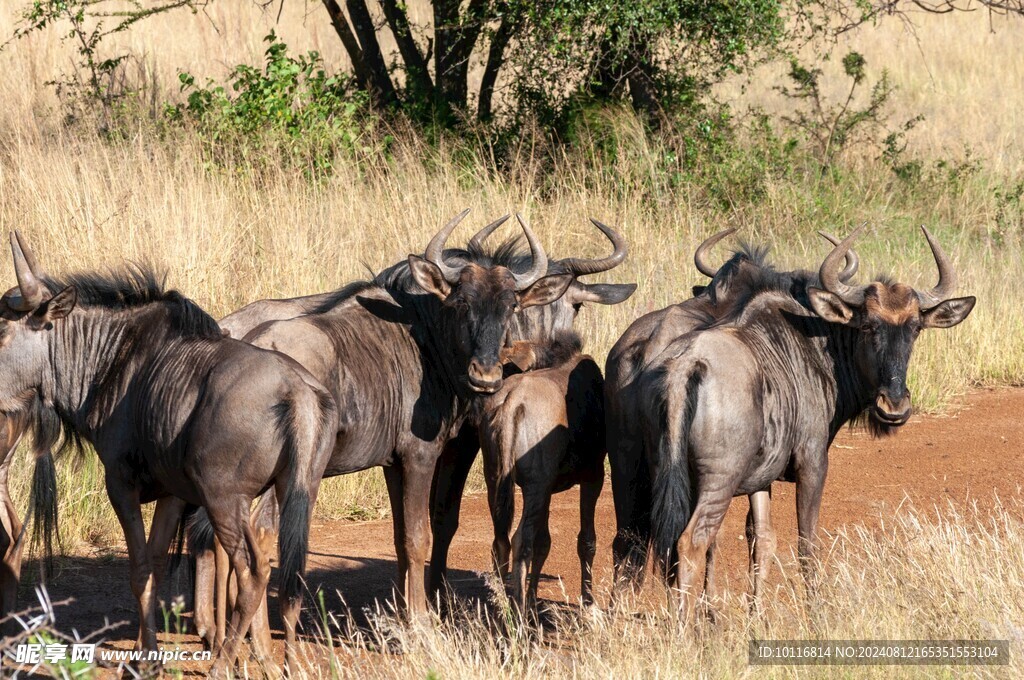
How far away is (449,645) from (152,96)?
36.1ft

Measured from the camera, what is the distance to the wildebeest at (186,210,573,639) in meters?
6.57

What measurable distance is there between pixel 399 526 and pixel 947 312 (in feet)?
10.7

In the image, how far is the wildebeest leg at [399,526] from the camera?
689 cm

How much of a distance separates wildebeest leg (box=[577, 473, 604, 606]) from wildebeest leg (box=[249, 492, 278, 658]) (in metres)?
1.77

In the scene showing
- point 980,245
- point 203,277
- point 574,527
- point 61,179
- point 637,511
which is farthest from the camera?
point 980,245

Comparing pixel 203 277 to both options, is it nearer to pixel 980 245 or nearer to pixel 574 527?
pixel 574 527

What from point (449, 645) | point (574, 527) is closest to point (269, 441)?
point (449, 645)

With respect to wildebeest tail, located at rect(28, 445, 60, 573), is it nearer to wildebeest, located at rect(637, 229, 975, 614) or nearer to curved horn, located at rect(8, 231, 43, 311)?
curved horn, located at rect(8, 231, 43, 311)

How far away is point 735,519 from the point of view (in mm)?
9031

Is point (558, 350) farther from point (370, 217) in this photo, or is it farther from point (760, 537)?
point (370, 217)

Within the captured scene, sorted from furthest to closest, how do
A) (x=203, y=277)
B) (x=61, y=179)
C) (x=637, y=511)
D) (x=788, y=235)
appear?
1. (x=788, y=235)
2. (x=61, y=179)
3. (x=203, y=277)
4. (x=637, y=511)

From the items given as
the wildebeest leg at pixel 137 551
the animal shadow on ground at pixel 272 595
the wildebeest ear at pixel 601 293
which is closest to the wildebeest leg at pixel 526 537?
the animal shadow on ground at pixel 272 595

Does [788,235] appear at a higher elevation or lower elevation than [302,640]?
higher

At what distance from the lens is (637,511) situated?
22.2ft
